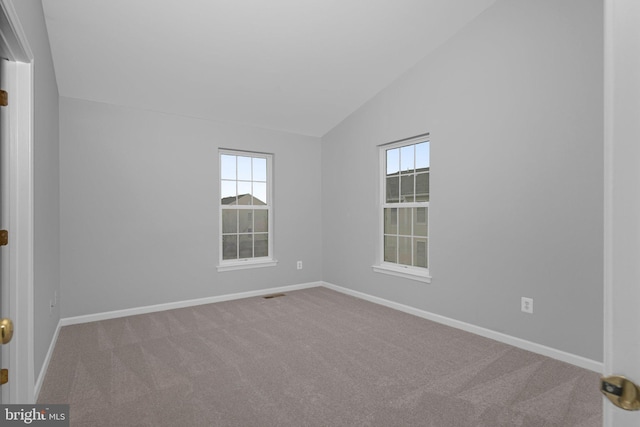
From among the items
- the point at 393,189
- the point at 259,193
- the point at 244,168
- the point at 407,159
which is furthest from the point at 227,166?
the point at 407,159

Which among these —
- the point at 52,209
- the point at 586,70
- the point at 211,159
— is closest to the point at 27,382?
the point at 52,209

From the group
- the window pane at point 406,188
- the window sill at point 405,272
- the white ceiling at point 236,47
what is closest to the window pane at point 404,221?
the window pane at point 406,188

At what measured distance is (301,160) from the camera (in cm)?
526

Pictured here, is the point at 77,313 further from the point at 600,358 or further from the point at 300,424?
the point at 600,358

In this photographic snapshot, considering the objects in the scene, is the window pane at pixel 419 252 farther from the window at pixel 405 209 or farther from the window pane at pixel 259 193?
the window pane at pixel 259 193

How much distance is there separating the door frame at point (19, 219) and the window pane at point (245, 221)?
10.6 feet

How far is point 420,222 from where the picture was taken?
3.98 meters

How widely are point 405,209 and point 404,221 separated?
15 centimetres

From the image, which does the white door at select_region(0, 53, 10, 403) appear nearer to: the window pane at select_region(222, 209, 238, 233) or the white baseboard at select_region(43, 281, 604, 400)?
the white baseboard at select_region(43, 281, 604, 400)

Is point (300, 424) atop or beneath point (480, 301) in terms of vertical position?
beneath

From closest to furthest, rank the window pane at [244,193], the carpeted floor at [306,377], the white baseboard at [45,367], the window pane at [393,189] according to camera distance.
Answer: the carpeted floor at [306,377] → the white baseboard at [45,367] → the window pane at [393,189] → the window pane at [244,193]

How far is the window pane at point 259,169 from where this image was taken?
4973 millimetres

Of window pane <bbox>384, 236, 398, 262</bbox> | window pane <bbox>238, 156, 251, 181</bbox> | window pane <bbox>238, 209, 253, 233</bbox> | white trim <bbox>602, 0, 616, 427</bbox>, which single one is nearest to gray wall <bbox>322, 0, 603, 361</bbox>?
window pane <bbox>384, 236, 398, 262</bbox>

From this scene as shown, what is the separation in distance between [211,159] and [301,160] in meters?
1.39
